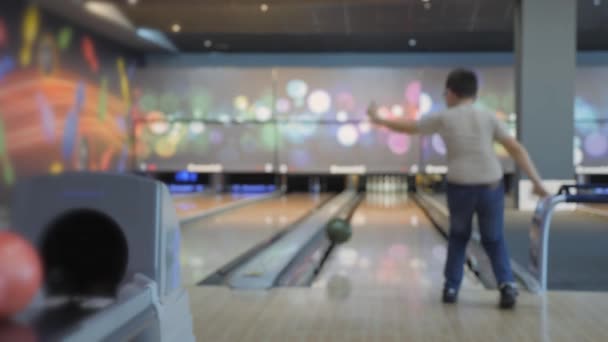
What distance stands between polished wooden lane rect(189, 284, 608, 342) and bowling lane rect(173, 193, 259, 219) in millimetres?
5138

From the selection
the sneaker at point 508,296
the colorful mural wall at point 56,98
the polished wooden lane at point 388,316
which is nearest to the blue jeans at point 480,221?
the sneaker at point 508,296

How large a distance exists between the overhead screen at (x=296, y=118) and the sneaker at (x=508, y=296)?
9260 millimetres

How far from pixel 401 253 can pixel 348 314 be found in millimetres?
2296

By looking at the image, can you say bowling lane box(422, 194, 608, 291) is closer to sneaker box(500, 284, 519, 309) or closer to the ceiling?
sneaker box(500, 284, 519, 309)

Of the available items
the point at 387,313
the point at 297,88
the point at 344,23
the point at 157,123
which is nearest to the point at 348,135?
the point at 297,88

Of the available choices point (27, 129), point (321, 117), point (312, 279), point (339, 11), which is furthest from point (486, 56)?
point (312, 279)

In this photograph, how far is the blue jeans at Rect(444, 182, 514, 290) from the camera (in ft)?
10.4

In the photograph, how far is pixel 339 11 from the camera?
9.30 meters

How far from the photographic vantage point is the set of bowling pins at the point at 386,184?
13.1m

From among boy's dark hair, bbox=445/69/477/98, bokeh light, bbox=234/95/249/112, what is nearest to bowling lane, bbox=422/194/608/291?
boy's dark hair, bbox=445/69/477/98

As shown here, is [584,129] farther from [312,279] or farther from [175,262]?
[175,262]

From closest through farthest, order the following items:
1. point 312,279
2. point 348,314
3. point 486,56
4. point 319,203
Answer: point 348,314 < point 312,279 < point 319,203 < point 486,56

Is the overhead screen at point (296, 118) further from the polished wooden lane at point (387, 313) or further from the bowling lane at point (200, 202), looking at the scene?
the polished wooden lane at point (387, 313)

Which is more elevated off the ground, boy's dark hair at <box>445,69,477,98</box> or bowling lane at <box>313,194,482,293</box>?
boy's dark hair at <box>445,69,477,98</box>
